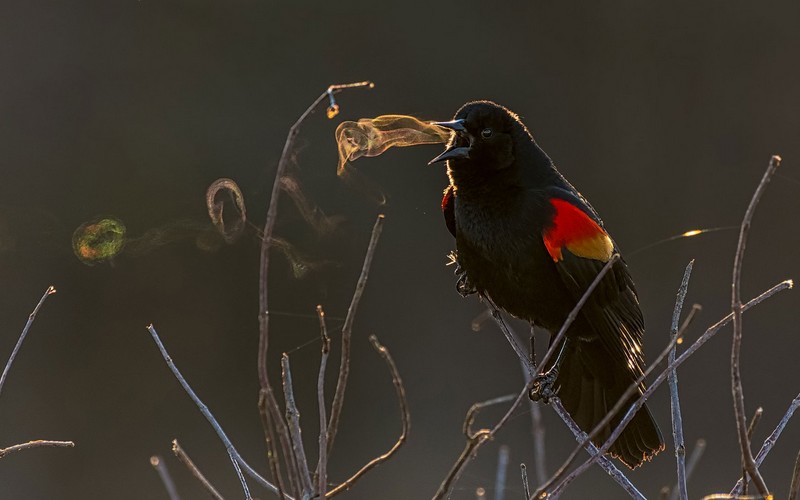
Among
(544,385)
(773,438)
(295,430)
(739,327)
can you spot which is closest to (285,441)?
(295,430)

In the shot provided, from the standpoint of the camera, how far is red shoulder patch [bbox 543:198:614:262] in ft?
7.27

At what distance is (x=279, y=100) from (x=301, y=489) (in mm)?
5252

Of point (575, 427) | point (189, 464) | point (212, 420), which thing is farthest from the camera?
point (575, 427)

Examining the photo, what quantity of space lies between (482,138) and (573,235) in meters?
0.32

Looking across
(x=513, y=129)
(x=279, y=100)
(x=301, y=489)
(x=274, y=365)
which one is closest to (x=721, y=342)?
(x=274, y=365)

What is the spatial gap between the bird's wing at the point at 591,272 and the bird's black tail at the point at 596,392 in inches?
2.6

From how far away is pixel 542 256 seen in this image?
226cm

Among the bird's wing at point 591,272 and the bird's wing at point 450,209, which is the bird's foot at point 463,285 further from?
the bird's wing at point 591,272

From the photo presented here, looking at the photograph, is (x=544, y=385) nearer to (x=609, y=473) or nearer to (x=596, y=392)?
(x=596, y=392)

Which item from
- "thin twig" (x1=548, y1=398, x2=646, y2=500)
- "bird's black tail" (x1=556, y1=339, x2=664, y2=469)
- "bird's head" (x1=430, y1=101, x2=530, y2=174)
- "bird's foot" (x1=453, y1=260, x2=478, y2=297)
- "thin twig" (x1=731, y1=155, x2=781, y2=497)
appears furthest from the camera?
"bird's foot" (x1=453, y1=260, x2=478, y2=297)

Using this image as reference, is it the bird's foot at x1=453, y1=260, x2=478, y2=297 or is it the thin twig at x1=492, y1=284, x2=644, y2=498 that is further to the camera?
the bird's foot at x1=453, y1=260, x2=478, y2=297

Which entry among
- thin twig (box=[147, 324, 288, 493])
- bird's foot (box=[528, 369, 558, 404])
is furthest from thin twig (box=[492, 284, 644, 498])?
thin twig (box=[147, 324, 288, 493])

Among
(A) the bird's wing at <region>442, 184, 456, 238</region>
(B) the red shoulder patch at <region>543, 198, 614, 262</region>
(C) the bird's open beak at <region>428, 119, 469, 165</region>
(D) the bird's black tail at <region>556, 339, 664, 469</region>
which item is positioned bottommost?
(D) the bird's black tail at <region>556, 339, 664, 469</region>

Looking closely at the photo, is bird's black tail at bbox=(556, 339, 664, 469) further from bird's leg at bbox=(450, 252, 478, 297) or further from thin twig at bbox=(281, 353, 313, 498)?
thin twig at bbox=(281, 353, 313, 498)
